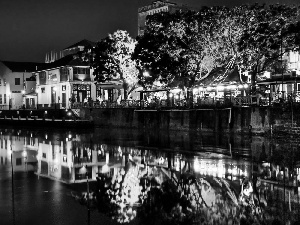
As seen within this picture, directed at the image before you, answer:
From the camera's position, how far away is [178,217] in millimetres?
14359

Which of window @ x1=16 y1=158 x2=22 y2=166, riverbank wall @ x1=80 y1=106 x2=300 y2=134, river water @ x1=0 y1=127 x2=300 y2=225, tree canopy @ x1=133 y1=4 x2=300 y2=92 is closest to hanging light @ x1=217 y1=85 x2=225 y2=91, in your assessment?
tree canopy @ x1=133 y1=4 x2=300 y2=92

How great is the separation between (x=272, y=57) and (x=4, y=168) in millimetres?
34773

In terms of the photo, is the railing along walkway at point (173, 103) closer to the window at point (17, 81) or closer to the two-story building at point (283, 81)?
the two-story building at point (283, 81)

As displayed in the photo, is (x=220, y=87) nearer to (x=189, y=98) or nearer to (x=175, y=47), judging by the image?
(x=189, y=98)

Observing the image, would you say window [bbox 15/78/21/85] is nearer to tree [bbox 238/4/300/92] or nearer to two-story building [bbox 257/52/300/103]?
two-story building [bbox 257/52/300/103]

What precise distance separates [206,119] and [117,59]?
21684 millimetres

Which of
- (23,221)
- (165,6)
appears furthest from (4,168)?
(165,6)

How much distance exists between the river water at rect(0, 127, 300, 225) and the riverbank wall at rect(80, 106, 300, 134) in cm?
547

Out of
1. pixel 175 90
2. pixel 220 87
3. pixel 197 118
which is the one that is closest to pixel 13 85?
pixel 175 90

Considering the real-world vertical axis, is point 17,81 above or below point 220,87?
above

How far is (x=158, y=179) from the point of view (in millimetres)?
20969

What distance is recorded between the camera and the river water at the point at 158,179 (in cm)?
1481

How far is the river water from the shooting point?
583 inches

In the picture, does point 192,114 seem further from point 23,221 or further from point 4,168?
point 23,221
